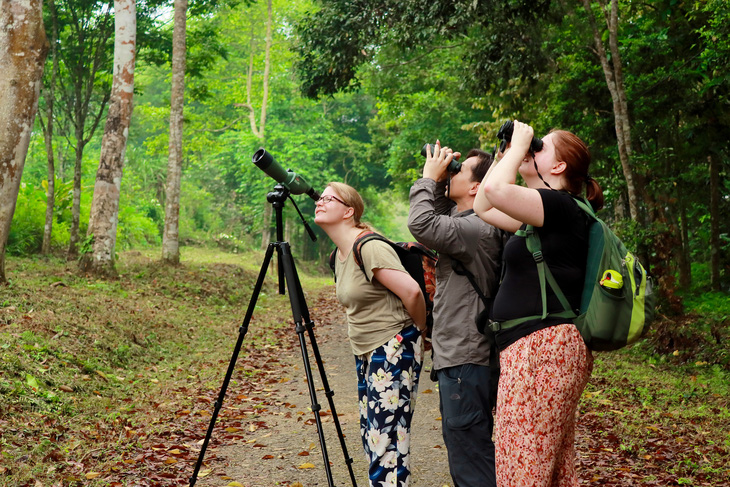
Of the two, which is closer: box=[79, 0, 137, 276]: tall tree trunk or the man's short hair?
the man's short hair

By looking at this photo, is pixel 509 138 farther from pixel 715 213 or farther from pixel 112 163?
pixel 715 213

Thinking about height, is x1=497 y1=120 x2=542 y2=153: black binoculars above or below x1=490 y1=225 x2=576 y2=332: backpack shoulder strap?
above

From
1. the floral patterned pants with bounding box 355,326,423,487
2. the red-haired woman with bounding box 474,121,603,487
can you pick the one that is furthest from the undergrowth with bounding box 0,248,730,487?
the red-haired woman with bounding box 474,121,603,487

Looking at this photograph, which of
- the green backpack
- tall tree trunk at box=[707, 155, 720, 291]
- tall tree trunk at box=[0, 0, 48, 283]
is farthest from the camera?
tall tree trunk at box=[707, 155, 720, 291]

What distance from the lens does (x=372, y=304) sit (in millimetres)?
3352

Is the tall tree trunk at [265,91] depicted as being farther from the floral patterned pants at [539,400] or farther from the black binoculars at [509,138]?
the floral patterned pants at [539,400]

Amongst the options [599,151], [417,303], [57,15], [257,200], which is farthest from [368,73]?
[417,303]

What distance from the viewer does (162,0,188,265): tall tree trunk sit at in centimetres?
1456

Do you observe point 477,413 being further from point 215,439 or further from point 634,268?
point 215,439

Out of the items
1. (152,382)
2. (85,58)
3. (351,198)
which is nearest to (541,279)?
(351,198)

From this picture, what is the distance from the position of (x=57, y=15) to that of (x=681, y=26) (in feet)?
42.6

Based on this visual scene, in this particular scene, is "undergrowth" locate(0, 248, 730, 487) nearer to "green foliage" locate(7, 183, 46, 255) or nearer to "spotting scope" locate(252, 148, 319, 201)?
"green foliage" locate(7, 183, 46, 255)

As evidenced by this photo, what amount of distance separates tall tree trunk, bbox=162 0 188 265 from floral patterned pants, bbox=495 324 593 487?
511 inches

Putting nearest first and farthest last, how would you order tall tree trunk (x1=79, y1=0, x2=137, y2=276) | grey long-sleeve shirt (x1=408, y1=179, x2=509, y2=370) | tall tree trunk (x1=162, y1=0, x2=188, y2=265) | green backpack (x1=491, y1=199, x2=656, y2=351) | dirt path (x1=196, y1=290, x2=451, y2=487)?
green backpack (x1=491, y1=199, x2=656, y2=351) < grey long-sleeve shirt (x1=408, y1=179, x2=509, y2=370) < dirt path (x1=196, y1=290, x2=451, y2=487) < tall tree trunk (x1=79, y1=0, x2=137, y2=276) < tall tree trunk (x1=162, y1=0, x2=188, y2=265)
